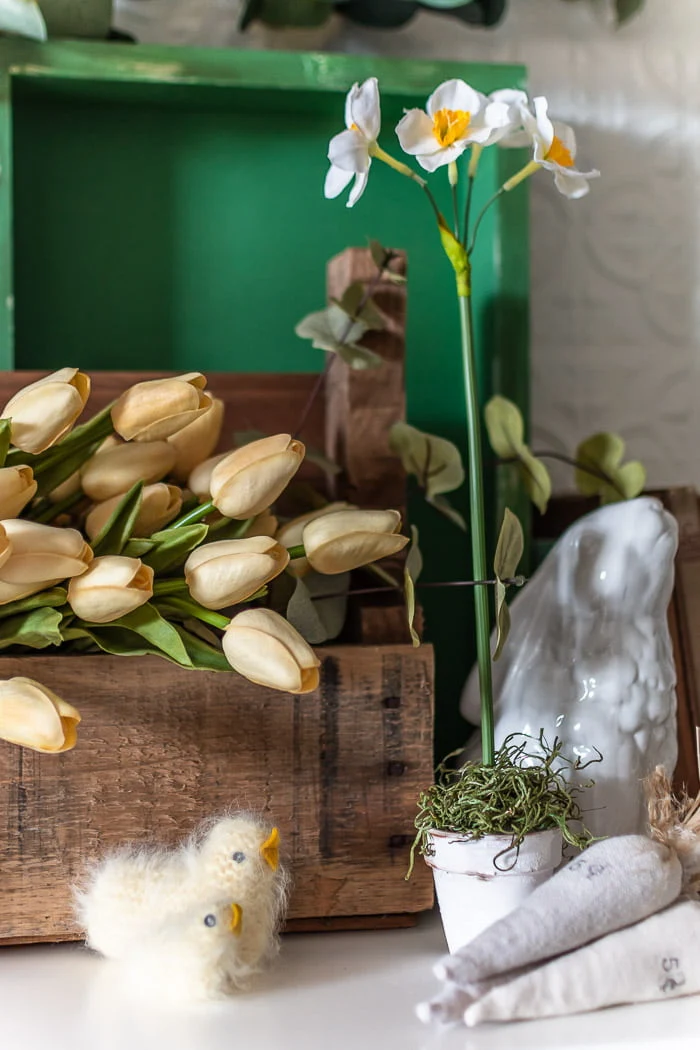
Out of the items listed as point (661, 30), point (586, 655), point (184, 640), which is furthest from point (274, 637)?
point (661, 30)

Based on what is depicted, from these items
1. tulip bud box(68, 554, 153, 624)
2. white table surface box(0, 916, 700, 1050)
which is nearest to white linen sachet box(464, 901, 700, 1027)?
white table surface box(0, 916, 700, 1050)

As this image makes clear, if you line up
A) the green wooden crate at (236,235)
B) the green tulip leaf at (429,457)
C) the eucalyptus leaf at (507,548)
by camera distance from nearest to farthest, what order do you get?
the eucalyptus leaf at (507,548), the green tulip leaf at (429,457), the green wooden crate at (236,235)

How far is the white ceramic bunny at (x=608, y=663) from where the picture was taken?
541mm

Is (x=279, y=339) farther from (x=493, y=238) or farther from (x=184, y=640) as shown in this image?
(x=184, y=640)

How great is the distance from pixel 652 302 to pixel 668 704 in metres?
0.39

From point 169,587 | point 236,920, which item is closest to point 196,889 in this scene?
point 236,920

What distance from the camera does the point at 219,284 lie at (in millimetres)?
751

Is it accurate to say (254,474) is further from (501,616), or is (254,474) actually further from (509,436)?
(509,436)

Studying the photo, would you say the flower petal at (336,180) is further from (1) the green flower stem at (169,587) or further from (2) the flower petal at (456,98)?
(1) the green flower stem at (169,587)

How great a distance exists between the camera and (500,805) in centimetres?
47

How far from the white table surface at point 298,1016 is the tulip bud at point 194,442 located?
0.25 metres

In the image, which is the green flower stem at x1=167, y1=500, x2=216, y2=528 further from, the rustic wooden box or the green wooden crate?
the green wooden crate

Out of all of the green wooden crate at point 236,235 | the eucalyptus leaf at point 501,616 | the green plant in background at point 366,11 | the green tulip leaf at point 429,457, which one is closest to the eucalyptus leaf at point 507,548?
the eucalyptus leaf at point 501,616

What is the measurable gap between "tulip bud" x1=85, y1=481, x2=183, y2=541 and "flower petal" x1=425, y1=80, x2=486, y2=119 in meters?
0.24
